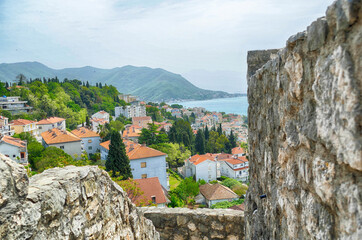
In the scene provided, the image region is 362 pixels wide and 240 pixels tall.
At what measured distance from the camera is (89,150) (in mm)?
42031

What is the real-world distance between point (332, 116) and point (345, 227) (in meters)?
0.49

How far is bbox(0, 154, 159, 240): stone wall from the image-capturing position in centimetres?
176

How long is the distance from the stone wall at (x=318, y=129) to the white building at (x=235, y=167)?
38.7 m

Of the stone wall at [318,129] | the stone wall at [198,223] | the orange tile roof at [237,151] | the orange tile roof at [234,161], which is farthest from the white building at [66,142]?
the stone wall at [318,129]

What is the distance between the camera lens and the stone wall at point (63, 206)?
1.76 m

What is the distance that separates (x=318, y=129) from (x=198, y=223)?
389 cm

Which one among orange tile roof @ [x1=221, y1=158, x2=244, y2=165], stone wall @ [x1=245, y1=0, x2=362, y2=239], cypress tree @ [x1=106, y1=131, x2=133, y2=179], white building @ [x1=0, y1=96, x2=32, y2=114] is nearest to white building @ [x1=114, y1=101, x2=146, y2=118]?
white building @ [x1=0, y1=96, x2=32, y2=114]

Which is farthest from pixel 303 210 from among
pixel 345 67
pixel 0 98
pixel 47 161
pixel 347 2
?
pixel 0 98

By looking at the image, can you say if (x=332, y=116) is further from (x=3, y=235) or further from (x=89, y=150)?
(x=89, y=150)

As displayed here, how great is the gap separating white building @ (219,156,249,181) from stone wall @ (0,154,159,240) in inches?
1499

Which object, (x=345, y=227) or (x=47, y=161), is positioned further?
(x=47, y=161)

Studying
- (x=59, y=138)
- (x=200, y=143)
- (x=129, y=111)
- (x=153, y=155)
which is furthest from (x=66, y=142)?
(x=129, y=111)

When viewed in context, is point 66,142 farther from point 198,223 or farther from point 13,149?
point 198,223

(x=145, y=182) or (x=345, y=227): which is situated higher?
(x=345, y=227)
